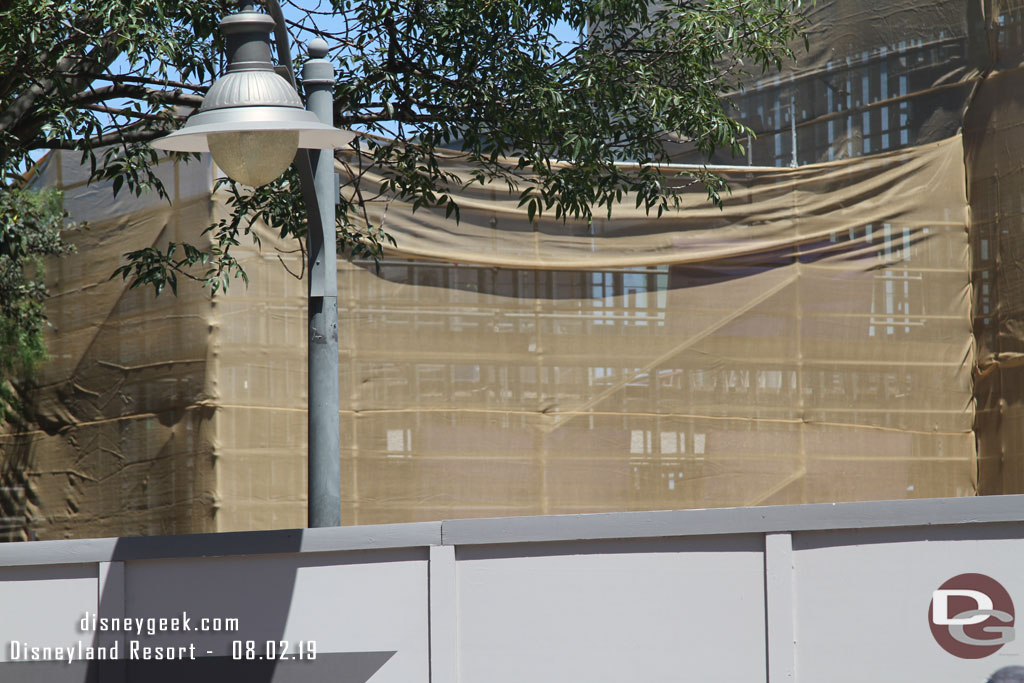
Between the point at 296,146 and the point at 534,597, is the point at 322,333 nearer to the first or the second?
the point at 296,146

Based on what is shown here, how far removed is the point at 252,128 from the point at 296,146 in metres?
0.21

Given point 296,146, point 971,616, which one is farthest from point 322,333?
point 971,616

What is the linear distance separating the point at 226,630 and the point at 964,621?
2.61 metres

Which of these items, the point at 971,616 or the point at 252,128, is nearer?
the point at 971,616

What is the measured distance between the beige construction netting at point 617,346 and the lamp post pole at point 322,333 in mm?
4780

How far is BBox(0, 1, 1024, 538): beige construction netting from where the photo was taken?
990cm

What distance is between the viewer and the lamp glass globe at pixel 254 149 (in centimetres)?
425

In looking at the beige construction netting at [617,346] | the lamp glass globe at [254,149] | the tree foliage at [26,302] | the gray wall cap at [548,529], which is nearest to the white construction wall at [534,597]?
the gray wall cap at [548,529]

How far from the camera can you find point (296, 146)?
14.1 ft

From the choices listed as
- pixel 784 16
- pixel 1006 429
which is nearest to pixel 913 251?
pixel 1006 429

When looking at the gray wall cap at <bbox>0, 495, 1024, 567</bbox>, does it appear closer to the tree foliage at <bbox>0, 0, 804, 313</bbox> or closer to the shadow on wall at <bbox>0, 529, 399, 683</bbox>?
the shadow on wall at <bbox>0, 529, 399, 683</bbox>

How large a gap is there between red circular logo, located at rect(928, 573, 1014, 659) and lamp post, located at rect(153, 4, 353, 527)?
8.07 ft

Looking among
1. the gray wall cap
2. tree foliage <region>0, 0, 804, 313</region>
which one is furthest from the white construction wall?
tree foliage <region>0, 0, 804, 313</region>

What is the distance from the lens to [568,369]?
34.3 ft
